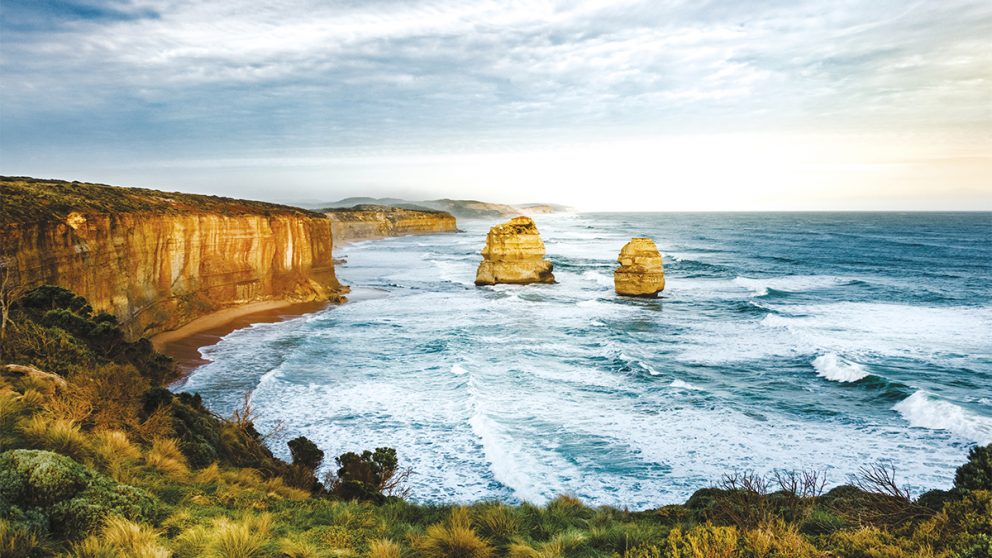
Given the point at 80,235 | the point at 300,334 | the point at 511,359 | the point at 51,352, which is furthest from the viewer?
the point at 300,334

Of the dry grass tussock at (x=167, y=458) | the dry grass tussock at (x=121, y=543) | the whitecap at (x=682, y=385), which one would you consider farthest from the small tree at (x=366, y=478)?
the whitecap at (x=682, y=385)

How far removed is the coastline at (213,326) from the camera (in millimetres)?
26395

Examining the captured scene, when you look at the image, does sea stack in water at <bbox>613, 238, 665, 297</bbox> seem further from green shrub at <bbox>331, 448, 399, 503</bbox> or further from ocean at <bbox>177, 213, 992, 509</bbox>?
green shrub at <bbox>331, 448, 399, 503</bbox>

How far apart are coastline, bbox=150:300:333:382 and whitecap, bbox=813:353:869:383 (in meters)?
26.5

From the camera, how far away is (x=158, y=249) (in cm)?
3014

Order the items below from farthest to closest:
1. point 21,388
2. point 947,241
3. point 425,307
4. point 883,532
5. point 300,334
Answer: point 947,241 → point 425,307 → point 300,334 → point 21,388 → point 883,532

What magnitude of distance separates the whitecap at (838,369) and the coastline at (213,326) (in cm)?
2646

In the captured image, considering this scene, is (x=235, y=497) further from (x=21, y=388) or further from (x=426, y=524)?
(x=21, y=388)

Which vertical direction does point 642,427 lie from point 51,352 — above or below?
below

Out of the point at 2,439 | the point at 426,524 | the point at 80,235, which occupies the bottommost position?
the point at 426,524

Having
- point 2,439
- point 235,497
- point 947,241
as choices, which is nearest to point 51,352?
point 2,439

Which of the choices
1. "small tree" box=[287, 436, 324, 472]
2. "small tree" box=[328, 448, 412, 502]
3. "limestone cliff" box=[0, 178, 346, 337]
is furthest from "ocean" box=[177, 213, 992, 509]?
"limestone cliff" box=[0, 178, 346, 337]

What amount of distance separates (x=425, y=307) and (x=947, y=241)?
9590cm

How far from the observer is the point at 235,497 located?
30.2ft
